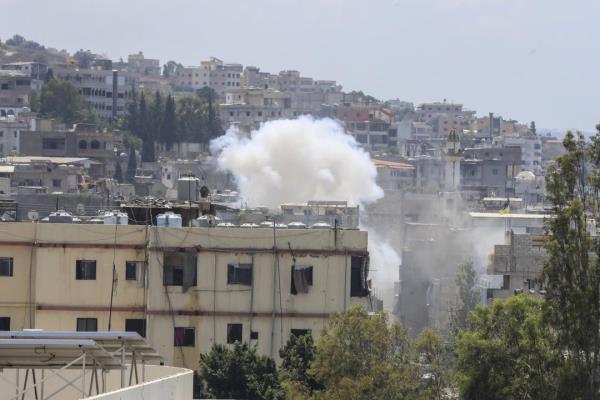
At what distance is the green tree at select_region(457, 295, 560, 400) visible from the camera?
1179 inches

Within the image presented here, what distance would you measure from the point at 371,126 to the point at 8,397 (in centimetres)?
16707

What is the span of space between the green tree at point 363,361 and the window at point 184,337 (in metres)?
4.41

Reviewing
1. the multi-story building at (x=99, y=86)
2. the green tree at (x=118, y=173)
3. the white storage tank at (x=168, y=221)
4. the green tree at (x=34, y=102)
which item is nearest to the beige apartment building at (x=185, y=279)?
the white storage tank at (x=168, y=221)

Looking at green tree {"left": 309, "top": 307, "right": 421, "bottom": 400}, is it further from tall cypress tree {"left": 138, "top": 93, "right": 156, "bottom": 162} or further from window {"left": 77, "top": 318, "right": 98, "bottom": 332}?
tall cypress tree {"left": 138, "top": 93, "right": 156, "bottom": 162}

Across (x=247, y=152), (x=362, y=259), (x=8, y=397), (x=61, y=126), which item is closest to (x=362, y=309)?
(x=362, y=259)

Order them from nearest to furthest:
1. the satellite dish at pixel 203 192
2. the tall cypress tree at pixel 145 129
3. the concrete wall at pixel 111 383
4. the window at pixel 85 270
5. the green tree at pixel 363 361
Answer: the concrete wall at pixel 111 383 → the green tree at pixel 363 361 → the window at pixel 85 270 → the satellite dish at pixel 203 192 → the tall cypress tree at pixel 145 129

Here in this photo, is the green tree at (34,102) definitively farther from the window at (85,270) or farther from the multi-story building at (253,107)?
the window at (85,270)

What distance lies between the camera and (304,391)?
31031 millimetres

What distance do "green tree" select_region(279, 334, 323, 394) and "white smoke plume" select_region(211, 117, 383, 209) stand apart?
167 ft

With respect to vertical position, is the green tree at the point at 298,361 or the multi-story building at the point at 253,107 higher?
the multi-story building at the point at 253,107

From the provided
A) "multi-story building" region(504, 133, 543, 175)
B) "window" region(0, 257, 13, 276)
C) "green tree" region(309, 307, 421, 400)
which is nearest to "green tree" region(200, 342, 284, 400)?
"green tree" region(309, 307, 421, 400)

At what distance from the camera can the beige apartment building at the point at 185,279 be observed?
35406mm

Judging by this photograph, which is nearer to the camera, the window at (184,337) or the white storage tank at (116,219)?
the window at (184,337)

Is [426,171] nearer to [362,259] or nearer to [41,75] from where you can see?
[41,75]
